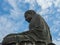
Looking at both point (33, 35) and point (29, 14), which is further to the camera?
point (29, 14)

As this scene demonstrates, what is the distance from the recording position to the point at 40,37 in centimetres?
1841

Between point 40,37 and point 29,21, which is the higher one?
point 29,21

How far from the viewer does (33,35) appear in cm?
1848

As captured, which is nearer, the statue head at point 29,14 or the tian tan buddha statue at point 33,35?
the tian tan buddha statue at point 33,35

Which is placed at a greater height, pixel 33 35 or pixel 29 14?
pixel 29 14

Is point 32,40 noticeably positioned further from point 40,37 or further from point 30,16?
point 30,16

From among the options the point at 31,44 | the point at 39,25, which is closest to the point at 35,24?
the point at 39,25

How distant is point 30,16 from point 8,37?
2.17 metres

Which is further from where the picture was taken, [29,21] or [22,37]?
[29,21]

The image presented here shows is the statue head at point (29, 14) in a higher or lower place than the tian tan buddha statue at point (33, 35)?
higher

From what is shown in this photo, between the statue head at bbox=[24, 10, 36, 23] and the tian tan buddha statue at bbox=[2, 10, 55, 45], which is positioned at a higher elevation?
the statue head at bbox=[24, 10, 36, 23]

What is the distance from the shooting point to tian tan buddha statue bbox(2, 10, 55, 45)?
1792cm

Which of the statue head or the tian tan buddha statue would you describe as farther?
the statue head

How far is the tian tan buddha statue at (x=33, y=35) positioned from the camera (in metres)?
17.9
